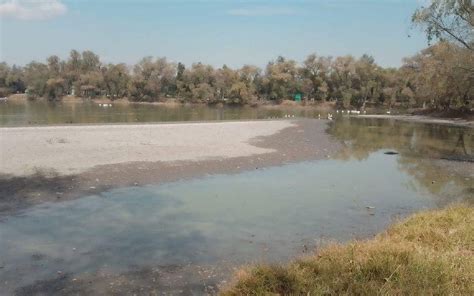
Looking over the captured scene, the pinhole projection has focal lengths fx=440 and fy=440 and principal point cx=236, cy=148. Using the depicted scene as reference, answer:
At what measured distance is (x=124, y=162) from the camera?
22219mm

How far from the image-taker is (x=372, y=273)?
7.62 metres

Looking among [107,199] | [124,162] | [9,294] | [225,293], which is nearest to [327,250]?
[225,293]

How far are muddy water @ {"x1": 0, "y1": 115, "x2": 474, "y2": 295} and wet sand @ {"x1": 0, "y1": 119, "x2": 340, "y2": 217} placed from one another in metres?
1.31

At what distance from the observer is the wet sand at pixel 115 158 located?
1694cm

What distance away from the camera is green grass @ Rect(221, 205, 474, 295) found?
7.08 meters

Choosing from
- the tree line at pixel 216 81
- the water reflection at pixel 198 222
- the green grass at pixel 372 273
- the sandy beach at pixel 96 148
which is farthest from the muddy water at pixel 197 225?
the tree line at pixel 216 81

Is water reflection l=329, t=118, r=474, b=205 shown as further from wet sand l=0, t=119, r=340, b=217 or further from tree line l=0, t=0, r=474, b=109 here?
tree line l=0, t=0, r=474, b=109

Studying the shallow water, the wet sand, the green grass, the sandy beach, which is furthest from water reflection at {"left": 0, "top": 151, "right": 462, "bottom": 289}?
the shallow water

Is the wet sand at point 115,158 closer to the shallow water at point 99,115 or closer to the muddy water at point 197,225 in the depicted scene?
the muddy water at point 197,225

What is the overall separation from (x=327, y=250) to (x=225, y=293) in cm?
268

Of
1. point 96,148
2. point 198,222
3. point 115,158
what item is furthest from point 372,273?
point 96,148

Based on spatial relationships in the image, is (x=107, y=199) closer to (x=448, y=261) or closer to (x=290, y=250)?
(x=290, y=250)

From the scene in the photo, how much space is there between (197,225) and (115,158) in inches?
454

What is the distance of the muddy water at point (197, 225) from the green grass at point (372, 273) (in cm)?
156
